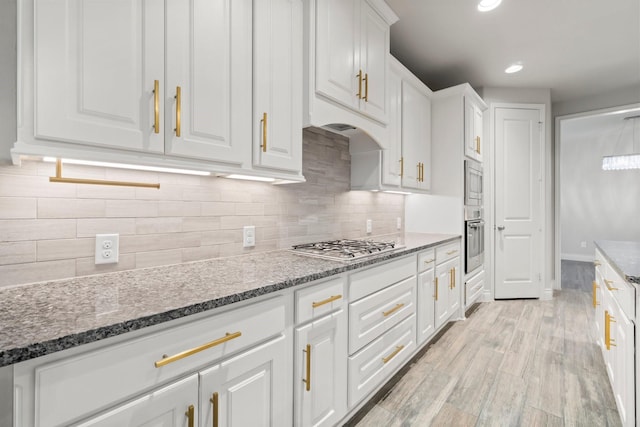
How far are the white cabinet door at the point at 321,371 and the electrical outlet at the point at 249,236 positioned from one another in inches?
24.7

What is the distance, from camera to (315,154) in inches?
86.9

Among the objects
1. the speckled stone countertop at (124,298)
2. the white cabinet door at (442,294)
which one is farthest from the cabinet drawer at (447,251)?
the speckled stone countertop at (124,298)

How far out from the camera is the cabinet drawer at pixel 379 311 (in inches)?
62.9

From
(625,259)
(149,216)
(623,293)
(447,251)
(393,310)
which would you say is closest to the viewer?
(149,216)

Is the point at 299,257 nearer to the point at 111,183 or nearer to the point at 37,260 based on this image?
the point at 111,183

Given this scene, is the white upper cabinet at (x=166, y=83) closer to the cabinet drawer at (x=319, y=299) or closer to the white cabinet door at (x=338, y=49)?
the white cabinet door at (x=338, y=49)

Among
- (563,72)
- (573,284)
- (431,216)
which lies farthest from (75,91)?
(573,284)

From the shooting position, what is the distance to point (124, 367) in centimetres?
77

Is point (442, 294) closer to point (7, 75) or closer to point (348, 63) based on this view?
point (348, 63)

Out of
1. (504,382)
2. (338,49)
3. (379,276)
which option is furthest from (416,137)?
(504,382)

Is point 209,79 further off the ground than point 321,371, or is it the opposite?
point 209,79

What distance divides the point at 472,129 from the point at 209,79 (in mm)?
3049

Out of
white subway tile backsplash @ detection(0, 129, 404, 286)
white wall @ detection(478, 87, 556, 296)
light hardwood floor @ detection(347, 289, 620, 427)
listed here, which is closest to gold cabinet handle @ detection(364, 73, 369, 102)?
white subway tile backsplash @ detection(0, 129, 404, 286)

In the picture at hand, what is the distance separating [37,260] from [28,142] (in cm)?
45
